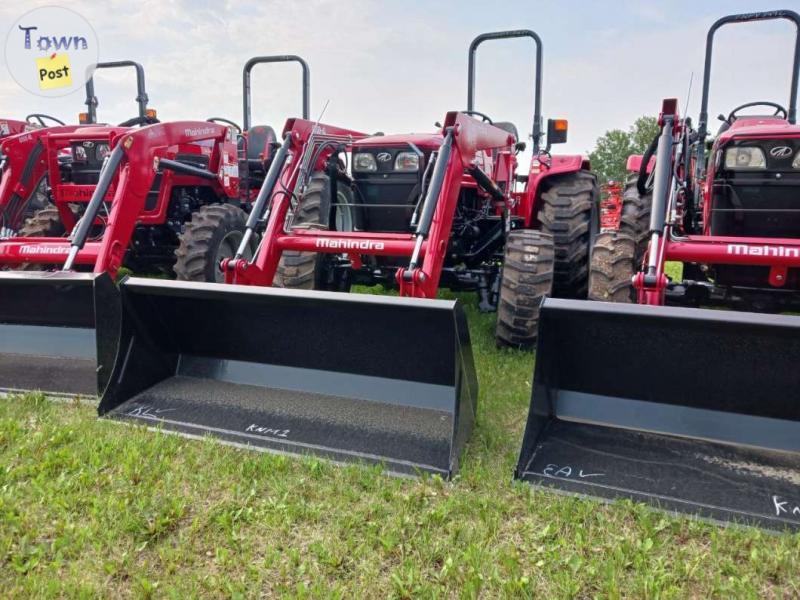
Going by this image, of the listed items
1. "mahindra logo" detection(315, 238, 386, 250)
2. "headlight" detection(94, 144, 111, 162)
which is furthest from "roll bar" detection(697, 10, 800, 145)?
"headlight" detection(94, 144, 111, 162)

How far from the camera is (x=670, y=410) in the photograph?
278 centimetres

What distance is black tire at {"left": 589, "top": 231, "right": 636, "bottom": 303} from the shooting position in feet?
13.6

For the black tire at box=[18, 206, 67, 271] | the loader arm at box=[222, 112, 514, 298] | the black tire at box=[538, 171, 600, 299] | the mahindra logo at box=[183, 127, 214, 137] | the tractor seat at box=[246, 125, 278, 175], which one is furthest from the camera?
the tractor seat at box=[246, 125, 278, 175]

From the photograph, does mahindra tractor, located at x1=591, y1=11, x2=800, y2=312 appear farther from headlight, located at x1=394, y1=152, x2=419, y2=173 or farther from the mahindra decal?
the mahindra decal

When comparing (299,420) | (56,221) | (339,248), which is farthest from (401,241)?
(56,221)

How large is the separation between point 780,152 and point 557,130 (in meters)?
1.82

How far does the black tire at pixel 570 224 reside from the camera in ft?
17.1

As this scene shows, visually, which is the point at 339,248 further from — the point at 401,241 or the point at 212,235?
the point at 212,235

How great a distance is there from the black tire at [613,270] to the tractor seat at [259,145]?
206 inches

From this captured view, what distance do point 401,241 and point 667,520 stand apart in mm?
2403

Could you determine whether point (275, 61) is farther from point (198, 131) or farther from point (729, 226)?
point (729, 226)

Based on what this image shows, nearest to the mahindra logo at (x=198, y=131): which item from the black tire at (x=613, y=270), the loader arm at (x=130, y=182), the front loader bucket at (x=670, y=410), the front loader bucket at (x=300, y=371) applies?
the loader arm at (x=130, y=182)

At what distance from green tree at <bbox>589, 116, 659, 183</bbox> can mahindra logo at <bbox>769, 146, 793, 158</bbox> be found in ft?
146

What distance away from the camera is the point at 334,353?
325 centimetres
